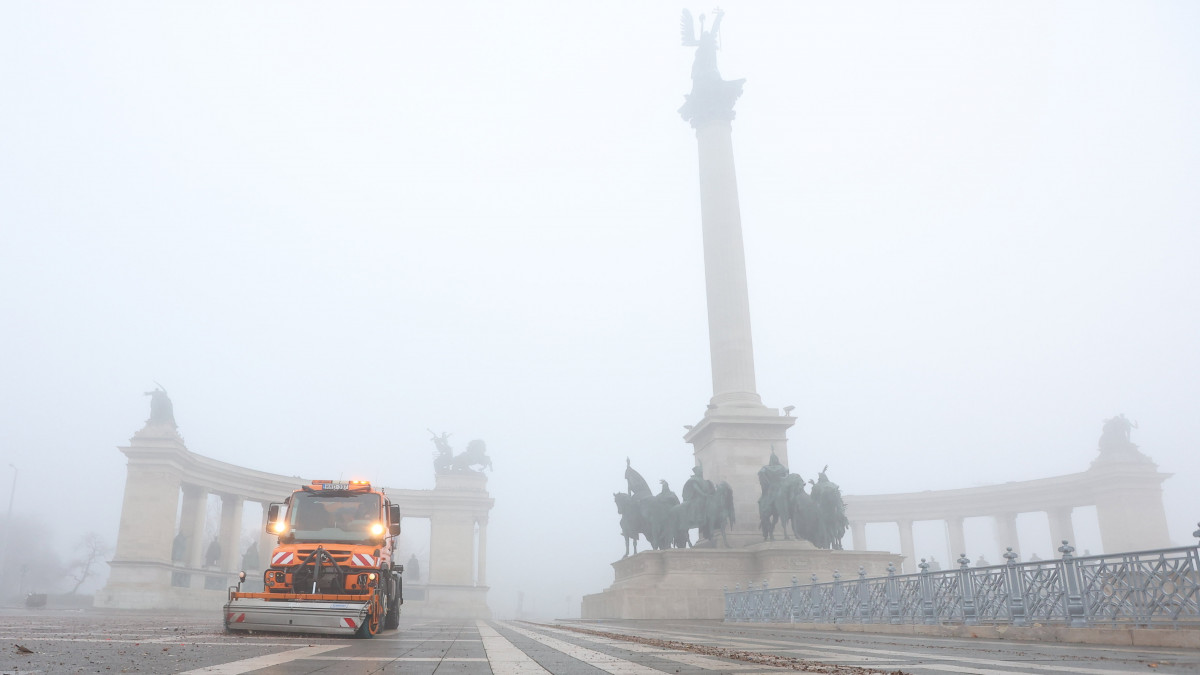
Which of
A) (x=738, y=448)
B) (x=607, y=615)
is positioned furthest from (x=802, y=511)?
(x=607, y=615)

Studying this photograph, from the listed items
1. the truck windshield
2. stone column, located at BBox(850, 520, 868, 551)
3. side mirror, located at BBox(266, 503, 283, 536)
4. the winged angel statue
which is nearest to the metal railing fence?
the truck windshield

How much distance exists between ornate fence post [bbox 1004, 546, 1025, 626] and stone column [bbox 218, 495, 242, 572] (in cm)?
6817

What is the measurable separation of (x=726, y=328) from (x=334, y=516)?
A: 33089 mm

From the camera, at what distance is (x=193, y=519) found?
6888 cm

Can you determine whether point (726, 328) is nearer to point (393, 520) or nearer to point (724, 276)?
point (724, 276)

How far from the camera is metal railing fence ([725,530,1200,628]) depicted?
12.4 m

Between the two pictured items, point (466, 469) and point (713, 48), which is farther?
point (466, 469)

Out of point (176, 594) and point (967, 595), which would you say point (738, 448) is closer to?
point (967, 595)

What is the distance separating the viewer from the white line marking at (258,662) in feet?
24.2

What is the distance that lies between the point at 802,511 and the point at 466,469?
59.1 metres

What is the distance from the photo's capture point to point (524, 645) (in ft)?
43.3

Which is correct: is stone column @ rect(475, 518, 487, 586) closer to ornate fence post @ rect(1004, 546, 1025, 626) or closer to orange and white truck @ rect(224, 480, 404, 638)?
orange and white truck @ rect(224, 480, 404, 638)

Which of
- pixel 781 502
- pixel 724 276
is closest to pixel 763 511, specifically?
pixel 781 502

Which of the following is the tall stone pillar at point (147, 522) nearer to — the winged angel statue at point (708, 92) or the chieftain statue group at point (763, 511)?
the chieftain statue group at point (763, 511)
